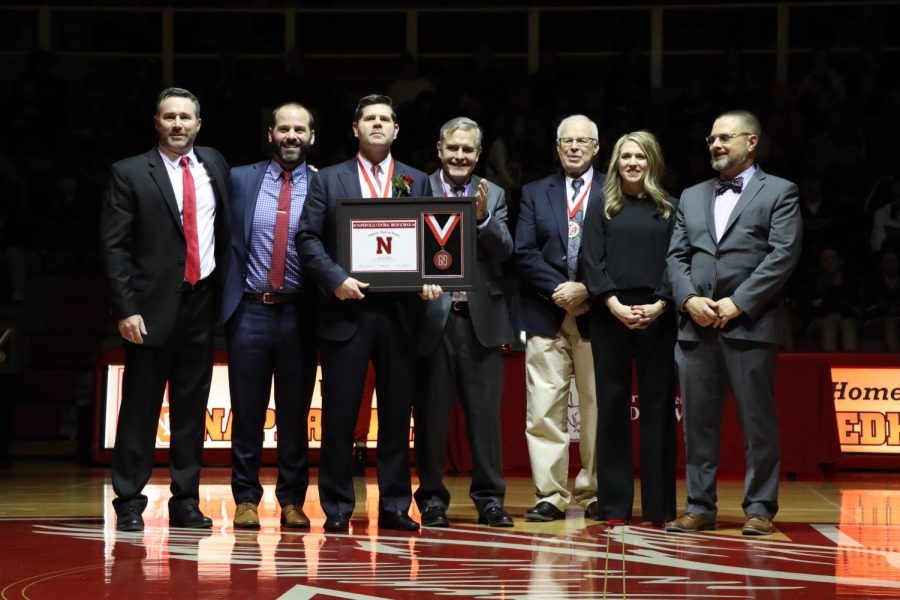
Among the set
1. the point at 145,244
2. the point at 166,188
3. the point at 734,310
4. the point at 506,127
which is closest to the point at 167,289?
the point at 145,244

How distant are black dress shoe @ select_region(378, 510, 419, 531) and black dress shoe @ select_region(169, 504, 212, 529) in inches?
31.5

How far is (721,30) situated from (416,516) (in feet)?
33.7

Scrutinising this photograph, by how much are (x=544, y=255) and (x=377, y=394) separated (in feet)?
3.83

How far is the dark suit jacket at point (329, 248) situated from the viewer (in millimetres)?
6160

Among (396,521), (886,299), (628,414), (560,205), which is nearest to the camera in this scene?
(396,521)

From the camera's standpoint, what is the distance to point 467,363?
6480 mm

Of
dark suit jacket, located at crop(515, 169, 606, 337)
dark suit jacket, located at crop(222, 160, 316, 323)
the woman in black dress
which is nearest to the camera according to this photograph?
dark suit jacket, located at crop(222, 160, 316, 323)

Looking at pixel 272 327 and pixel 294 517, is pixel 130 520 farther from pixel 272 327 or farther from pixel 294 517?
pixel 272 327

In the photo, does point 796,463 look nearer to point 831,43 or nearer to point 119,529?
point 119,529

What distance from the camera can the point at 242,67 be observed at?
47.5ft

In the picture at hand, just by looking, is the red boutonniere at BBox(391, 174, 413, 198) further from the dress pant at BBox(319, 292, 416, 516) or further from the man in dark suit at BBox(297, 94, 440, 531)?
the dress pant at BBox(319, 292, 416, 516)

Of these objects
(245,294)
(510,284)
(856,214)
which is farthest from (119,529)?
(856,214)

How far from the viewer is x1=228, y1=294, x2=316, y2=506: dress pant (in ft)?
20.9

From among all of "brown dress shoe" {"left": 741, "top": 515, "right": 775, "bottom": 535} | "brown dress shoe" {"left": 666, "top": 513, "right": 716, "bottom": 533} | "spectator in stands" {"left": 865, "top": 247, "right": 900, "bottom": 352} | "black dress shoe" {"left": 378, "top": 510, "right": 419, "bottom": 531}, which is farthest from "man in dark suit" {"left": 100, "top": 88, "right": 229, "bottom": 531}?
"spectator in stands" {"left": 865, "top": 247, "right": 900, "bottom": 352}
